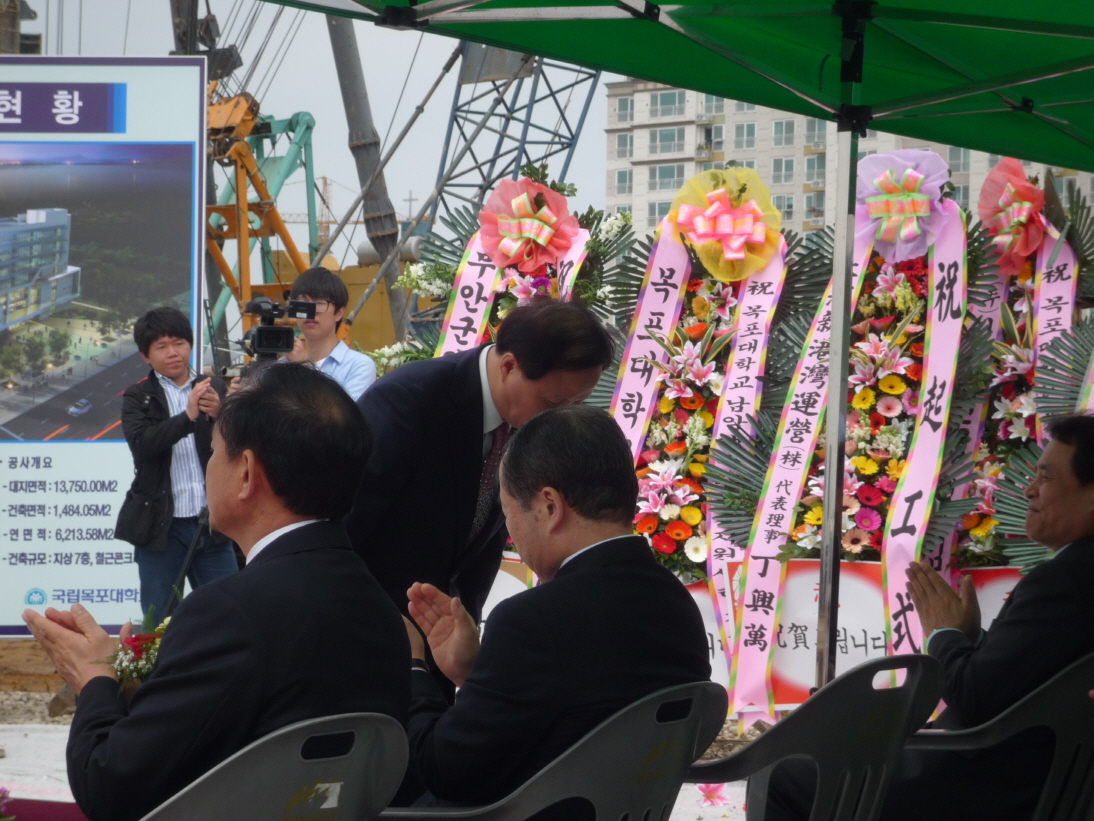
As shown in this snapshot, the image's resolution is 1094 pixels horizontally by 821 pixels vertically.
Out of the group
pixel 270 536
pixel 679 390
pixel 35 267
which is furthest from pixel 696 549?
pixel 35 267

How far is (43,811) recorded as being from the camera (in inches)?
75.6

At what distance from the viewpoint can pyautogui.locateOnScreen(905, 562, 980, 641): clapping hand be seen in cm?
223

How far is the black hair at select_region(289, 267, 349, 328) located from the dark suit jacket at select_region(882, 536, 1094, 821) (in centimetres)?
223

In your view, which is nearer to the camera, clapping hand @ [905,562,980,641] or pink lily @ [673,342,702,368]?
clapping hand @ [905,562,980,641]

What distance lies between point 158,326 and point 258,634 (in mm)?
2593

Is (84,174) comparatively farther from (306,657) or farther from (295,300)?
(306,657)

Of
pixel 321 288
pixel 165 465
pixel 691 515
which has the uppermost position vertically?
pixel 321 288

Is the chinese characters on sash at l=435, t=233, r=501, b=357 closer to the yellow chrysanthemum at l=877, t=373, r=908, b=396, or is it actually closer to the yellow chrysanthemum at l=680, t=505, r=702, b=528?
the yellow chrysanthemum at l=680, t=505, r=702, b=528

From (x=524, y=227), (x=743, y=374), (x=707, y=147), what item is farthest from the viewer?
(x=707, y=147)

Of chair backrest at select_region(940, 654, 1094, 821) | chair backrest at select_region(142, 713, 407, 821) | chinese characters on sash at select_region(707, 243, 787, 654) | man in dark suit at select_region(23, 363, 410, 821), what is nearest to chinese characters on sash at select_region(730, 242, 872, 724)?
chinese characters on sash at select_region(707, 243, 787, 654)

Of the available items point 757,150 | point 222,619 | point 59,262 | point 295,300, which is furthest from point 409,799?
point 757,150

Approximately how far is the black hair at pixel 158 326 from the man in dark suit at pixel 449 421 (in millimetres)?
1804

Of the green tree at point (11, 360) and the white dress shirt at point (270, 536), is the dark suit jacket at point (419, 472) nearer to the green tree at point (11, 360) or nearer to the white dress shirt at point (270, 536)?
the white dress shirt at point (270, 536)

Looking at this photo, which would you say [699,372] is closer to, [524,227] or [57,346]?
[524,227]
